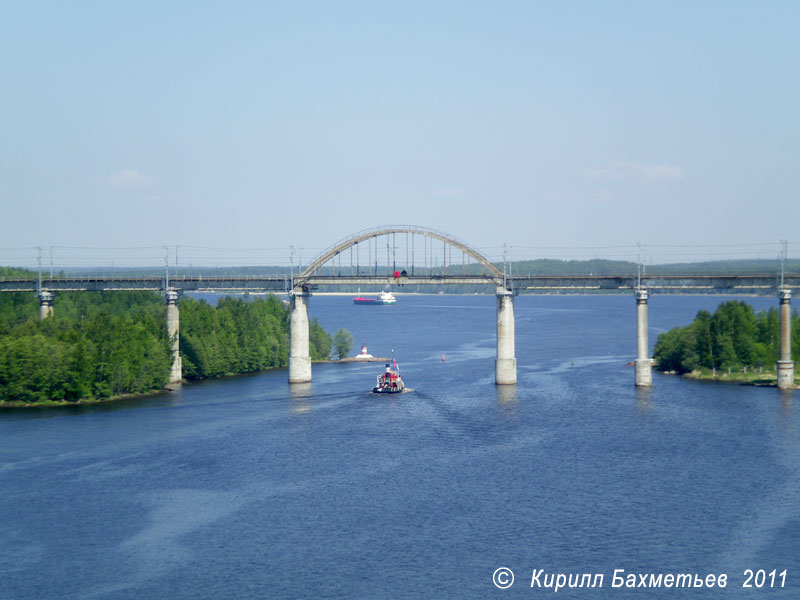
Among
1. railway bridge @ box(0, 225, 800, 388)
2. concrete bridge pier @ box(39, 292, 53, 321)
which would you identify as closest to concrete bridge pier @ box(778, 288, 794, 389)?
railway bridge @ box(0, 225, 800, 388)

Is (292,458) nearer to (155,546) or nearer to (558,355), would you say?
(155,546)

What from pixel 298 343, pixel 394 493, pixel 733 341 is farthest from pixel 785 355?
pixel 394 493

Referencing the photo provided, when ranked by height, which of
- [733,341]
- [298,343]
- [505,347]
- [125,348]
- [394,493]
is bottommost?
[394,493]

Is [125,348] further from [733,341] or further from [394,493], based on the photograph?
[733,341]

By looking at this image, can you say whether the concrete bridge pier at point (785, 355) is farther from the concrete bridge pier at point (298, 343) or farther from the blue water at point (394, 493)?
the concrete bridge pier at point (298, 343)

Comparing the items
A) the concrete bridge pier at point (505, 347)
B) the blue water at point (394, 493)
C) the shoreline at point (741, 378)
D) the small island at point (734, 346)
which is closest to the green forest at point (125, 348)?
the blue water at point (394, 493)

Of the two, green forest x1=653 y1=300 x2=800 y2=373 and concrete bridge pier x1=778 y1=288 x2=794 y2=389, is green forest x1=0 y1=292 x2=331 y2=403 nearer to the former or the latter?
green forest x1=653 y1=300 x2=800 y2=373
